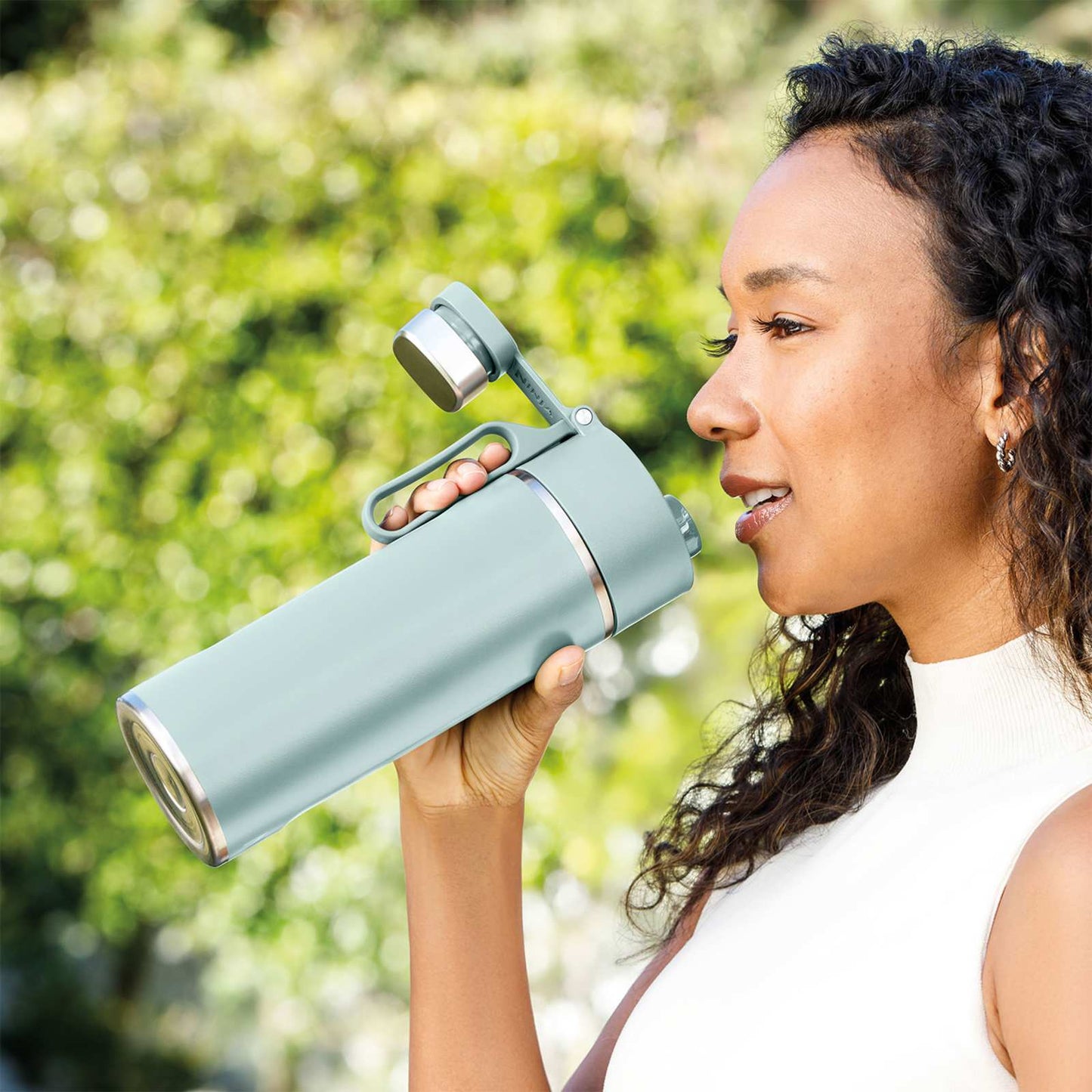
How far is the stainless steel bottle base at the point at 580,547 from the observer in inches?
51.4

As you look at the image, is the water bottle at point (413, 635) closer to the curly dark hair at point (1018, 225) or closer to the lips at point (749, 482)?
the lips at point (749, 482)

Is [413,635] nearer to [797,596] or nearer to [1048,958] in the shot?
[797,596]

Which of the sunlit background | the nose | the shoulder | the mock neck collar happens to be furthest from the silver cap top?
the sunlit background

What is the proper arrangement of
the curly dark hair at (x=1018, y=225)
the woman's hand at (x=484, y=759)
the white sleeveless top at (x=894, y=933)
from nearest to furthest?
1. the white sleeveless top at (x=894, y=933)
2. the curly dark hair at (x=1018, y=225)
3. the woman's hand at (x=484, y=759)

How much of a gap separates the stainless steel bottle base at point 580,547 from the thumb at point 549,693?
0.05 metres

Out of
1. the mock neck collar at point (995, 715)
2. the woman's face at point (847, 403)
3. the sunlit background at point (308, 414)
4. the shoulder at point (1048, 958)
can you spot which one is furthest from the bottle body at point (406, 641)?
the sunlit background at point (308, 414)

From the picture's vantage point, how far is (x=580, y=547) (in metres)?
1.30

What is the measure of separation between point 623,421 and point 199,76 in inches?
64.4

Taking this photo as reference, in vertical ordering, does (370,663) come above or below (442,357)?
below

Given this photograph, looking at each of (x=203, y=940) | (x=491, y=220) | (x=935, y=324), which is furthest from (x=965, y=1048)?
(x=203, y=940)

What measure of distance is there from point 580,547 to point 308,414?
2661 mm

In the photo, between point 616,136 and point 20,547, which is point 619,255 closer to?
point 616,136

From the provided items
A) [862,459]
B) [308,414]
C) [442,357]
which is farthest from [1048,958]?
[308,414]

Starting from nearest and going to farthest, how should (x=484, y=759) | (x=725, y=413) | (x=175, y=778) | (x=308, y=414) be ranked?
(x=175, y=778) → (x=725, y=413) → (x=484, y=759) → (x=308, y=414)
